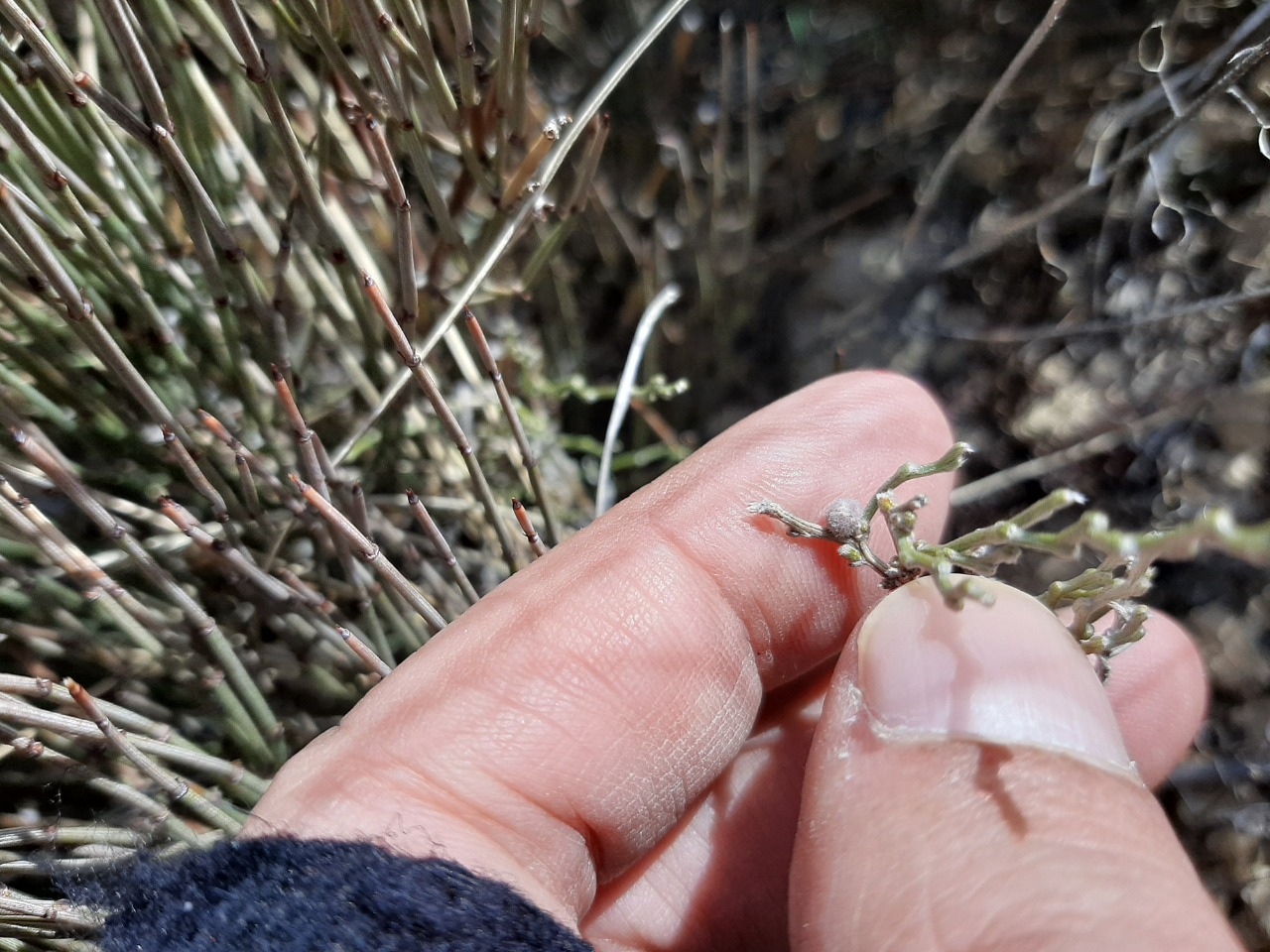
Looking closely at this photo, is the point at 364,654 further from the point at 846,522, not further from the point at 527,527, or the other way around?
the point at 846,522

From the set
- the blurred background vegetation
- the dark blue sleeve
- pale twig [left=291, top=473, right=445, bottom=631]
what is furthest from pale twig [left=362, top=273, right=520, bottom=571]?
the dark blue sleeve

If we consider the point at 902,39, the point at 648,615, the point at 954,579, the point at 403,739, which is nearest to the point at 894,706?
the point at 954,579

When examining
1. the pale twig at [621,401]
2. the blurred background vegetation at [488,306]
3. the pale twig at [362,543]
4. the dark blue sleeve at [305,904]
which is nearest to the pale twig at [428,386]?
the blurred background vegetation at [488,306]

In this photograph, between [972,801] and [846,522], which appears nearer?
[972,801]

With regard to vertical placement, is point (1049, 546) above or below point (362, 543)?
below

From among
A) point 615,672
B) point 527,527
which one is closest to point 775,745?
point 615,672

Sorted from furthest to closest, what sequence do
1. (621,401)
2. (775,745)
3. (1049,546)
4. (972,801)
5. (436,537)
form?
(621,401), (775,745), (436,537), (972,801), (1049,546)

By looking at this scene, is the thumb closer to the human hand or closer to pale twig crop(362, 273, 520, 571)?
the human hand
